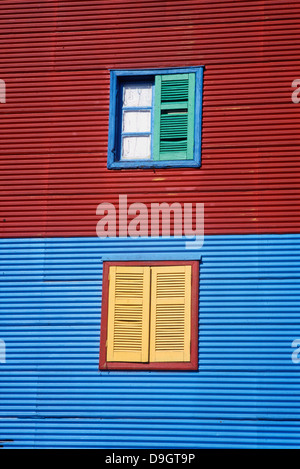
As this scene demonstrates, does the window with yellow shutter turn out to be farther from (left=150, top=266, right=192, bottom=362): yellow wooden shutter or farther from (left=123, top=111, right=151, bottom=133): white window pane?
(left=123, top=111, right=151, bottom=133): white window pane

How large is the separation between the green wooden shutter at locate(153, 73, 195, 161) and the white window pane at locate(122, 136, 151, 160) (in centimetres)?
19

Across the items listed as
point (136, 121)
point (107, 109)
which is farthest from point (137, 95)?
point (107, 109)

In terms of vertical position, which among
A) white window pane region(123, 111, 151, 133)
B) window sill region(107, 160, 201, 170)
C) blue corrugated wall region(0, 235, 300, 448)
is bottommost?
blue corrugated wall region(0, 235, 300, 448)

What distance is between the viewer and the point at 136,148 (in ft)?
42.1

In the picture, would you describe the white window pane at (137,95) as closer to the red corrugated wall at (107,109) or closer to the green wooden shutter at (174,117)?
the green wooden shutter at (174,117)

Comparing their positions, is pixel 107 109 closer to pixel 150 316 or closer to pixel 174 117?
pixel 174 117

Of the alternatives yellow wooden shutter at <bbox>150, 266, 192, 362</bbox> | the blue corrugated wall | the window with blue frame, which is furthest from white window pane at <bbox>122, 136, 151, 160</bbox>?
yellow wooden shutter at <bbox>150, 266, 192, 362</bbox>

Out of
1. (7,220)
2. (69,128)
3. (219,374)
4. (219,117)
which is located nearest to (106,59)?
(69,128)

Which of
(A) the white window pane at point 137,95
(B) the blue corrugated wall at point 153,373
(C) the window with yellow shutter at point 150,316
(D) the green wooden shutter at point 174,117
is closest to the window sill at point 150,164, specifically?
(D) the green wooden shutter at point 174,117

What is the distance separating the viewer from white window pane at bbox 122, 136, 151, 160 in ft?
42.0
